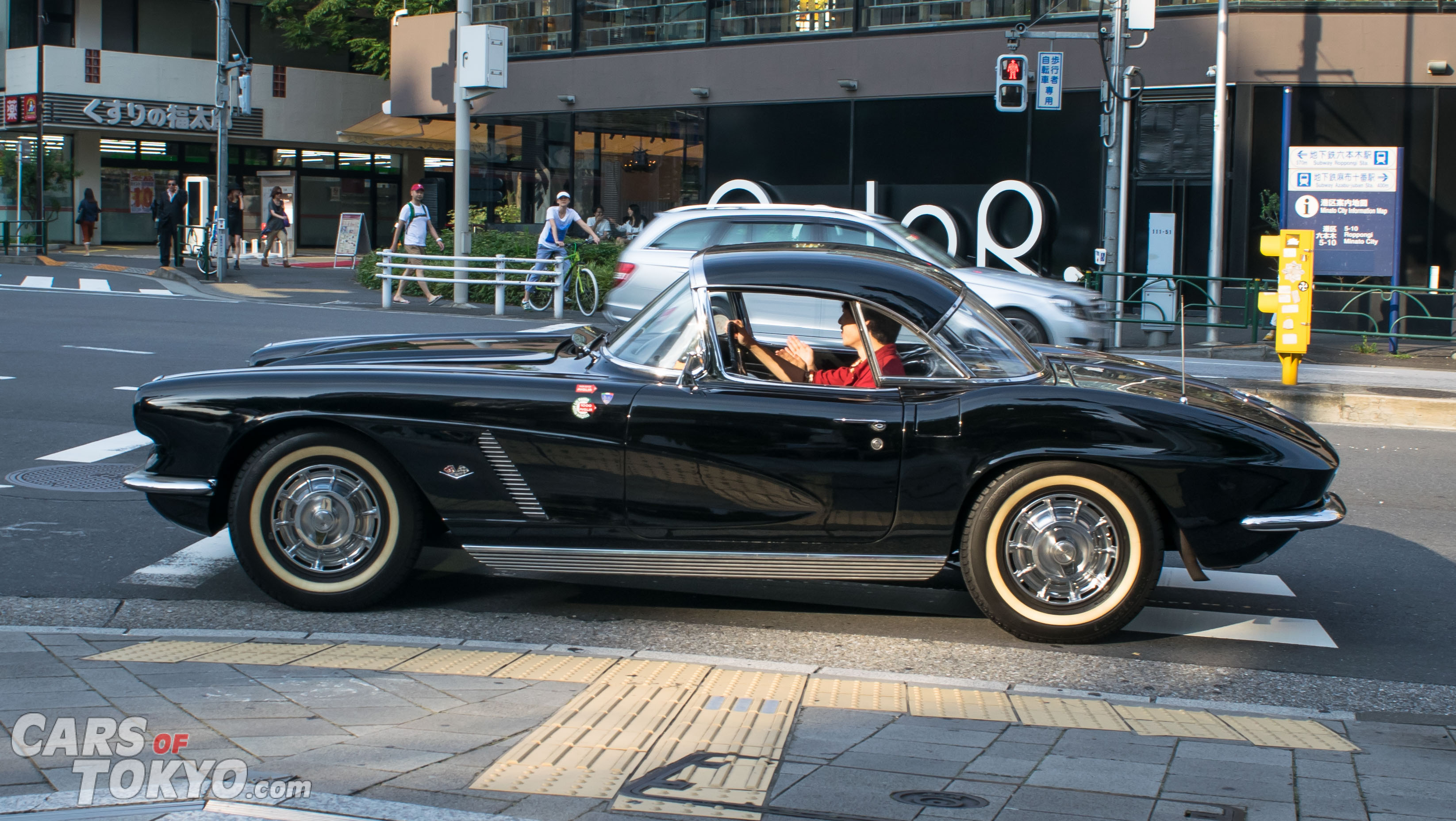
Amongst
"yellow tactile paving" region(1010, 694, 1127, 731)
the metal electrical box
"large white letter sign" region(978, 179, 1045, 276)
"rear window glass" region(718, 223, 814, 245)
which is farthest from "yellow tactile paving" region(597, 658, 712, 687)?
the metal electrical box

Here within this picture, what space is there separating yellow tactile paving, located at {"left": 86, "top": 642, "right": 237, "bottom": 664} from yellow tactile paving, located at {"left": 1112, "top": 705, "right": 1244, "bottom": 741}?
301 cm

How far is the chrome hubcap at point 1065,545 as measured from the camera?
4.83 m

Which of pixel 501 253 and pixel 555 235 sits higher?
pixel 555 235

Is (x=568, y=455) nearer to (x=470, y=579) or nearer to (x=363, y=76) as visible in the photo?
(x=470, y=579)

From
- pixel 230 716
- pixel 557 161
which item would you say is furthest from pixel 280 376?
pixel 557 161

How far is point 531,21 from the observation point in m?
27.3

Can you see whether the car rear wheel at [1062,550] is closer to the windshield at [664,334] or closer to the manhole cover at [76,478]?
the windshield at [664,334]

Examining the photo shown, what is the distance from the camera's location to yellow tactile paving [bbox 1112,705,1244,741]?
3.90 metres

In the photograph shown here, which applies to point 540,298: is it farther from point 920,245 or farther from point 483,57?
point 920,245

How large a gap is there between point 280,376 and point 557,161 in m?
22.7

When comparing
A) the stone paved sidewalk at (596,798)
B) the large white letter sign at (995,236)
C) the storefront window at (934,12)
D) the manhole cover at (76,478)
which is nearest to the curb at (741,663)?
the stone paved sidewalk at (596,798)

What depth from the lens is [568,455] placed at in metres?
4.93

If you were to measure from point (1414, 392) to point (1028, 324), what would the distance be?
3.34m

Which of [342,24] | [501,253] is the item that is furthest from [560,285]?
[342,24]
